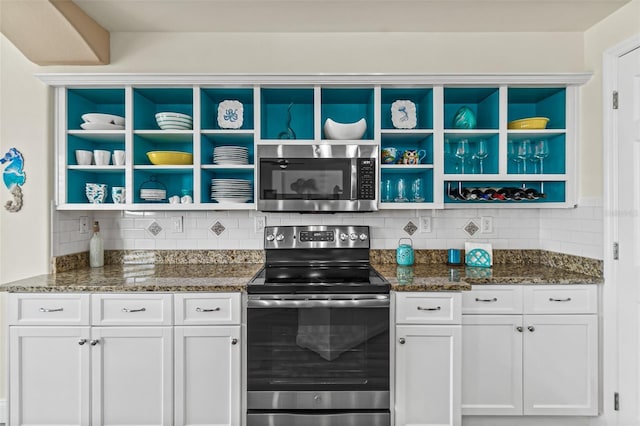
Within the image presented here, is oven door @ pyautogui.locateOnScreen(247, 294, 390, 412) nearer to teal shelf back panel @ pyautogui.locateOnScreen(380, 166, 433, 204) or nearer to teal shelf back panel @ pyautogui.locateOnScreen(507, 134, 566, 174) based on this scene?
teal shelf back panel @ pyautogui.locateOnScreen(380, 166, 433, 204)

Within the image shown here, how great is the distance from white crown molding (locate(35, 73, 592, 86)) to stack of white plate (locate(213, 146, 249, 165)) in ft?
1.30

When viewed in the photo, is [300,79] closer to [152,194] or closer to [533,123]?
[152,194]

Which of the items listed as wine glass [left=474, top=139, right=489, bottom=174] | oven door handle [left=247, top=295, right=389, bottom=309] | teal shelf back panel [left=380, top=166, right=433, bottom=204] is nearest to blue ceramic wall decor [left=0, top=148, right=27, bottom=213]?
oven door handle [left=247, top=295, right=389, bottom=309]

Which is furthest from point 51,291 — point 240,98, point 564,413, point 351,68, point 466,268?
point 564,413

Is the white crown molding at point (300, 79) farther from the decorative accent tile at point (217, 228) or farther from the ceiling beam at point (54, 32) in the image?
the decorative accent tile at point (217, 228)

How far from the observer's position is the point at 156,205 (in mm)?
2480

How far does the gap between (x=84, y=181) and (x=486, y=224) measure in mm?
2760

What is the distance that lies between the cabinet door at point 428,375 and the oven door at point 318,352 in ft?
0.28

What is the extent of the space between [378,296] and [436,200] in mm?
772

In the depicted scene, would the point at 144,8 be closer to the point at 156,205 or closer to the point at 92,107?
the point at 92,107

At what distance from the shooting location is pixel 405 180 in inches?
109

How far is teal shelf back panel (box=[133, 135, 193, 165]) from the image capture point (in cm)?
253

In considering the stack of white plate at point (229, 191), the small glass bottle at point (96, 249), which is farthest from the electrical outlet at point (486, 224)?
the small glass bottle at point (96, 249)

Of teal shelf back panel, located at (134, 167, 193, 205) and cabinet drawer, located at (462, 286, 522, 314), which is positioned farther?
teal shelf back panel, located at (134, 167, 193, 205)
